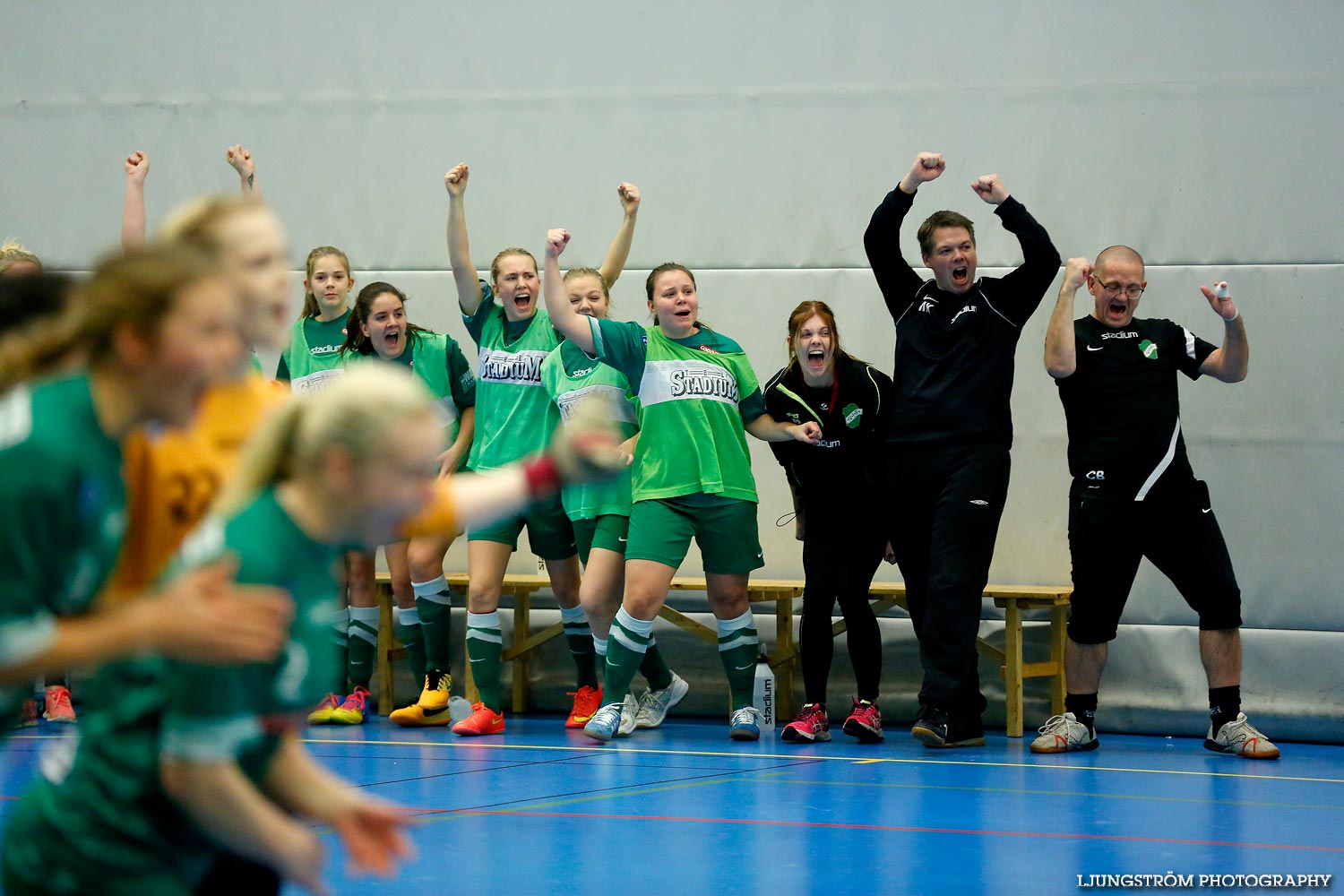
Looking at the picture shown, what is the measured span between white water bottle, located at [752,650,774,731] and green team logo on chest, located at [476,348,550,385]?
178 cm

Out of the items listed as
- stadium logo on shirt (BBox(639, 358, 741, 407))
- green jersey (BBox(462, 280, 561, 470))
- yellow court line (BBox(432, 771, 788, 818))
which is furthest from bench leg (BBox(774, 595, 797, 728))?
yellow court line (BBox(432, 771, 788, 818))

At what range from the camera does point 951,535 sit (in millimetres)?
A: 5973

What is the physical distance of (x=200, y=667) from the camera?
1710 millimetres

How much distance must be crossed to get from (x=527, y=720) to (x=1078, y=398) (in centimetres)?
327

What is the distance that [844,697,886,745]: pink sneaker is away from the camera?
20.8ft

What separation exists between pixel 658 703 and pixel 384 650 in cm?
157

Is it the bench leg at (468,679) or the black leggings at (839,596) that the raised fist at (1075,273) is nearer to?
the black leggings at (839,596)

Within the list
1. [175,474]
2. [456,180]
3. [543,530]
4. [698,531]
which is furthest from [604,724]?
[175,474]

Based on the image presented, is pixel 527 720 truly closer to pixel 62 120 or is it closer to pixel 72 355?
pixel 62 120

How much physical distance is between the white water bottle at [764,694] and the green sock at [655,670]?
0.50m

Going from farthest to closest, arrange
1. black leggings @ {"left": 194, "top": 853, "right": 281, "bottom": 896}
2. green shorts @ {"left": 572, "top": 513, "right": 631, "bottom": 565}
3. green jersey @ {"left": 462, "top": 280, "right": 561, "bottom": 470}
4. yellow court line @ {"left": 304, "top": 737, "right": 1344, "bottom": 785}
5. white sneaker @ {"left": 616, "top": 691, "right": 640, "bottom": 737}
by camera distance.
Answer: green jersey @ {"left": 462, "top": 280, "right": 561, "bottom": 470} → green shorts @ {"left": 572, "top": 513, "right": 631, "bottom": 565} → white sneaker @ {"left": 616, "top": 691, "right": 640, "bottom": 737} → yellow court line @ {"left": 304, "top": 737, "right": 1344, "bottom": 785} → black leggings @ {"left": 194, "top": 853, "right": 281, "bottom": 896}

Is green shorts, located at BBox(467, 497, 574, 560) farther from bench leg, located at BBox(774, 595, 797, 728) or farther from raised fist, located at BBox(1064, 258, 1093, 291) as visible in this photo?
raised fist, located at BBox(1064, 258, 1093, 291)

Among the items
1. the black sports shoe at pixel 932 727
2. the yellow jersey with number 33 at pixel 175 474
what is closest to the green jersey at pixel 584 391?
the black sports shoe at pixel 932 727

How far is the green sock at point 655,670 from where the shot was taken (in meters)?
6.98
